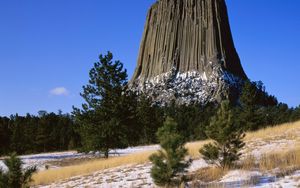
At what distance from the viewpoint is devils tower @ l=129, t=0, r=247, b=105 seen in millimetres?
145750

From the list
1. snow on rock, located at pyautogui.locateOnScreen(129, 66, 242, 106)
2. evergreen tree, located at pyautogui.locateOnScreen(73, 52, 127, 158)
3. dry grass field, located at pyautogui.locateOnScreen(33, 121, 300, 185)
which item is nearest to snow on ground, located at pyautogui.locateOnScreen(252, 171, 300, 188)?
dry grass field, located at pyautogui.locateOnScreen(33, 121, 300, 185)

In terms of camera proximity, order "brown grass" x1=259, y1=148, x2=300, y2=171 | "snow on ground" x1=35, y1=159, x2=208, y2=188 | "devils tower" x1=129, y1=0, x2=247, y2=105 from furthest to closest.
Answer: "devils tower" x1=129, y1=0, x2=247, y2=105 < "snow on ground" x1=35, y1=159, x2=208, y2=188 < "brown grass" x1=259, y1=148, x2=300, y2=171

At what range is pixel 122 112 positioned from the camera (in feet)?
107

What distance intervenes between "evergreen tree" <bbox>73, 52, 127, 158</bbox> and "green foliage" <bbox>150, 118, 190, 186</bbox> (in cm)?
1985

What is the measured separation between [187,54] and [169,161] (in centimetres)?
15355

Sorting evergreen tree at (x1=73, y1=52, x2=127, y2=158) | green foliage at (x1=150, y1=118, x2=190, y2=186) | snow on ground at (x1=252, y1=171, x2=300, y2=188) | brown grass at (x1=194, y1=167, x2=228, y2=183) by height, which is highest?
evergreen tree at (x1=73, y1=52, x2=127, y2=158)

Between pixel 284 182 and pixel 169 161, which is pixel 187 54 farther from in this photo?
pixel 284 182

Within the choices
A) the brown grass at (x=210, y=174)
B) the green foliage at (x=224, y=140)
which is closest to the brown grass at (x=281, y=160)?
the green foliage at (x=224, y=140)

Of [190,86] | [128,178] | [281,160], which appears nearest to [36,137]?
[128,178]

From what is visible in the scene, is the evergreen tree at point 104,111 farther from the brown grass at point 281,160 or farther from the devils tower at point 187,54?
the devils tower at point 187,54

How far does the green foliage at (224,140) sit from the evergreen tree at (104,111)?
1784 cm

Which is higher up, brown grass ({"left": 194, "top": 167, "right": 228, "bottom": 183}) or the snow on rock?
the snow on rock

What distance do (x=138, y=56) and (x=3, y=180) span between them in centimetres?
16394

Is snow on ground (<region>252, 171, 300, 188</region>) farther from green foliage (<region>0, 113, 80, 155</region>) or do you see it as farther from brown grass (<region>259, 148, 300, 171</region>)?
green foliage (<region>0, 113, 80, 155</region>)
